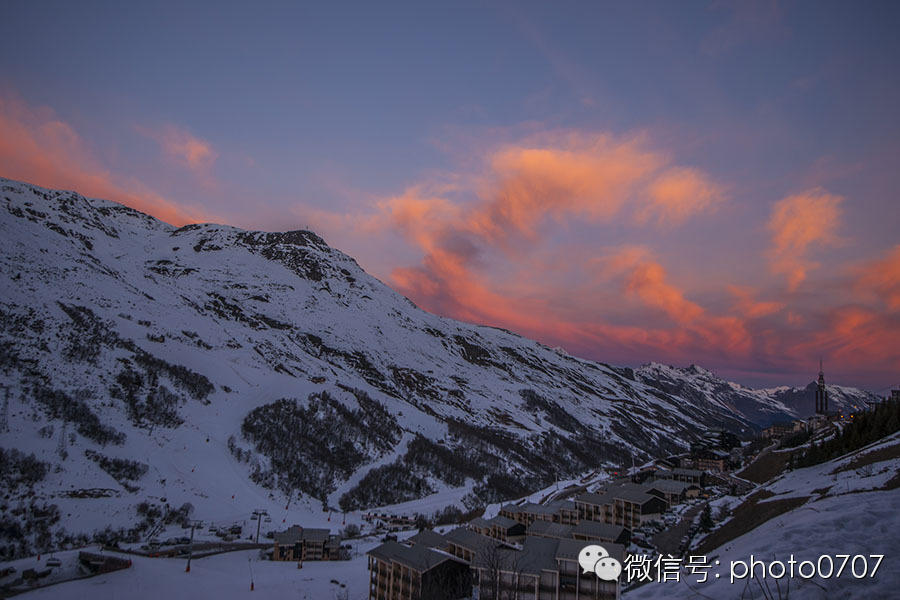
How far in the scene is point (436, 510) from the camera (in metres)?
84.2

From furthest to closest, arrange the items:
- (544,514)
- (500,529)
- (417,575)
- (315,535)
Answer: (544,514) → (315,535) → (500,529) → (417,575)

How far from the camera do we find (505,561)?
34781mm

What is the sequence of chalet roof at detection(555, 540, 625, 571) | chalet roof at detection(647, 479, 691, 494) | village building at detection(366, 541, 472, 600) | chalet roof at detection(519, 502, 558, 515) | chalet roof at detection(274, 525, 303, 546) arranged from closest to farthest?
chalet roof at detection(555, 540, 625, 571) → village building at detection(366, 541, 472, 600) → chalet roof at detection(274, 525, 303, 546) → chalet roof at detection(519, 502, 558, 515) → chalet roof at detection(647, 479, 691, 494)

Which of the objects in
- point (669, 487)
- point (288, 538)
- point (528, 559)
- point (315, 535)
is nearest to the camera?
point (528, 559)

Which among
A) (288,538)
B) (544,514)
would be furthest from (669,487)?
(288,538)

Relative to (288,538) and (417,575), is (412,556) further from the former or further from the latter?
(288,538)

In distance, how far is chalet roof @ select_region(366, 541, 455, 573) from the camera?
38.4 metres

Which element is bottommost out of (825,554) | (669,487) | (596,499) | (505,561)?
(596,499)

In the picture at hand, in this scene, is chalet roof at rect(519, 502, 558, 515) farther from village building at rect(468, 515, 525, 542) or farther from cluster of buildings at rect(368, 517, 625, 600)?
cluster of buildings at rect(368, 517, 625, 600)

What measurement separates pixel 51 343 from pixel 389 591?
7922 centimetres

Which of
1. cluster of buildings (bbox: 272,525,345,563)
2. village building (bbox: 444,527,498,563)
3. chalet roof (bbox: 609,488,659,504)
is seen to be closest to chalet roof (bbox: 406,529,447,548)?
village building (bbox: 444,527,498,563)

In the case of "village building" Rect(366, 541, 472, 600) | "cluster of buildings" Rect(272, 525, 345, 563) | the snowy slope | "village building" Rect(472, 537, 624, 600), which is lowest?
"cluster of buildings" Rect(272, 525, 345, 563)

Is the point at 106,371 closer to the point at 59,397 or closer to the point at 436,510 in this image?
the point at 59,397

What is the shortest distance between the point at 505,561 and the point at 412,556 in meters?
9.59
